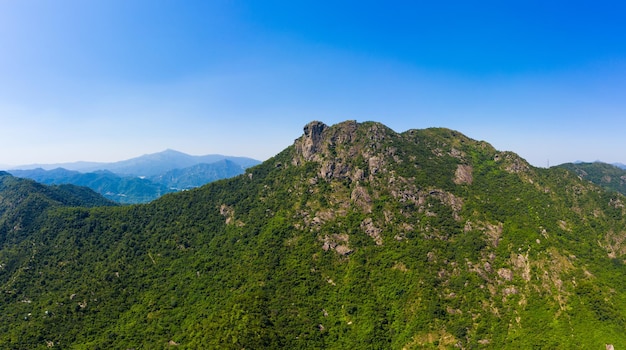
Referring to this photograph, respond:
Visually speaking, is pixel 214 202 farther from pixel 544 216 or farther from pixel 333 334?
pixel 544 216

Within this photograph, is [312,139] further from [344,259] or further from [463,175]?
[463,175]

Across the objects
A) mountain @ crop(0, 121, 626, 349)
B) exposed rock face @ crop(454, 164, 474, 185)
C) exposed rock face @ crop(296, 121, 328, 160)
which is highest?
exposed rock face @ crop(296, 121, 328, 160)

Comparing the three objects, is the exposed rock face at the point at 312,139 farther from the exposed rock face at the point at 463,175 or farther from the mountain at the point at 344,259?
the exposed rock face at the point at 463,175

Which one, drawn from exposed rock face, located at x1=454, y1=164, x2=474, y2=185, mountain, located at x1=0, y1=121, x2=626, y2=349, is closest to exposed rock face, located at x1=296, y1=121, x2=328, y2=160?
mountain, located at x1=0, y1=121, x2=626, y2=349

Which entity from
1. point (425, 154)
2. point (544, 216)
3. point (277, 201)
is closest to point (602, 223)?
point (544, 216)

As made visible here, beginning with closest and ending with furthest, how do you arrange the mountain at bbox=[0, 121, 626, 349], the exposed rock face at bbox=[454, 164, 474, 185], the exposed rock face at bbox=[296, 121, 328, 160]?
the mountain at bbox=[0, 121, 626, 349], the exposed rock face at bbox=[454, 164, 474, 185], the exposed rock face at bbox=[296, 121, 328, 160]

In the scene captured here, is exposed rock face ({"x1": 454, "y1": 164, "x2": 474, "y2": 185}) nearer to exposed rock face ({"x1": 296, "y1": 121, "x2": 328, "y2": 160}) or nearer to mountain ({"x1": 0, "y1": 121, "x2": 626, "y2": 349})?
mountain ({"x1": 0, "y1": 121, "x2": 626, "y2": 349})

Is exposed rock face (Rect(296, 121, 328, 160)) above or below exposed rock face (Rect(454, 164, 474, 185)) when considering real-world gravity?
above

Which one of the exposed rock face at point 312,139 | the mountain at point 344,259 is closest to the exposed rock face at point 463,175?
the mountain at point 344,259
